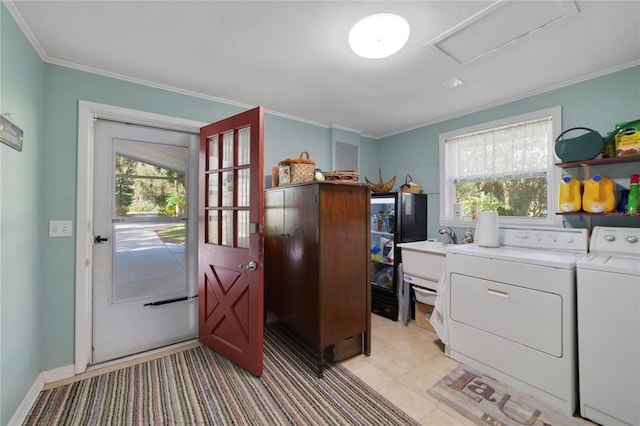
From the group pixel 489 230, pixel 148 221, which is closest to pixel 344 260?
pixel 489 230

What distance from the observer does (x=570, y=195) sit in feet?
7.04

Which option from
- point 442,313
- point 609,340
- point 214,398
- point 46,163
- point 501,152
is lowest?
point 214,398

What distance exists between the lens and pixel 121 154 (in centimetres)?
228

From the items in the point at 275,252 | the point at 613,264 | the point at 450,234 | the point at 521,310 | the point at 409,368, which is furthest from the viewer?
the point at 450,234

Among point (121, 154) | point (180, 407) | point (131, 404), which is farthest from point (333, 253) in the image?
point (121, 154)

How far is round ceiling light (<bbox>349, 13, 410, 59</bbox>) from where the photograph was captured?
1.53m

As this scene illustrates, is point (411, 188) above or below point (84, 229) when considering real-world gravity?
above

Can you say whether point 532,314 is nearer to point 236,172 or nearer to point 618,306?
point 618,306

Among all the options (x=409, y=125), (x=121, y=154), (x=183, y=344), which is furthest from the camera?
(x=409, y=125)

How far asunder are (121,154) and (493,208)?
370 cm

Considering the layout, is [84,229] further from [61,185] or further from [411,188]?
[411,188]

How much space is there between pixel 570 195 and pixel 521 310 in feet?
3.50

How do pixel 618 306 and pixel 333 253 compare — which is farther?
pixel 333 253

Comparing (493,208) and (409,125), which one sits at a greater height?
(409,125)
